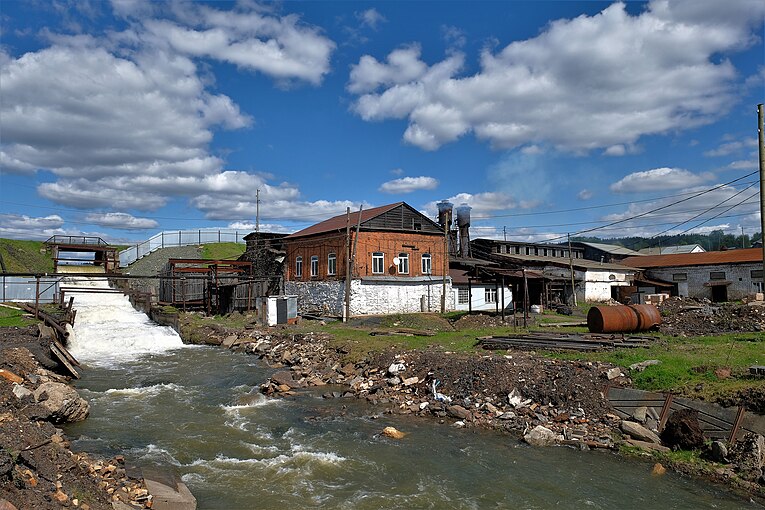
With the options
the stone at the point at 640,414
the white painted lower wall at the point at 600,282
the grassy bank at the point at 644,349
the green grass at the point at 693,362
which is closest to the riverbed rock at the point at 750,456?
the grassy bank at the point at 644,349

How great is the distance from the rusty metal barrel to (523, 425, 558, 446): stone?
11.4 metres

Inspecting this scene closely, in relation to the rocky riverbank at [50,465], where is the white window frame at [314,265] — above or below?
above

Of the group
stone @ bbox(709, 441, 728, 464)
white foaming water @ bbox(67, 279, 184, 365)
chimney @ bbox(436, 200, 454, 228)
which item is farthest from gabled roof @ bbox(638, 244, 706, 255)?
stone @ bbox(709, 441, 728, 464)

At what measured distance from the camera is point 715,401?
11.7 meters

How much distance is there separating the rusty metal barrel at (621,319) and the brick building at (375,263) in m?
15.6

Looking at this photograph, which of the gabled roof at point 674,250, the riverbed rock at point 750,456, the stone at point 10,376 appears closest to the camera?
the riverbed rock at point 750,456

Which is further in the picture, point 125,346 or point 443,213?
point 443,213

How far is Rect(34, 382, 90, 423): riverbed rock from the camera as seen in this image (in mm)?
12445

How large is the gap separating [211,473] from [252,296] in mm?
30994

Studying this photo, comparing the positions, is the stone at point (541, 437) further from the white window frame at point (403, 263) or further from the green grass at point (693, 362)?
the white window frame at point (403, 263)

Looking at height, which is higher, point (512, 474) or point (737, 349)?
point (737, 349)

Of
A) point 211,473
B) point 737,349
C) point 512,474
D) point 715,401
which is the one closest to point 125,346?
point 211,473

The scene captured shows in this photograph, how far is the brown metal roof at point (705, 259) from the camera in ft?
147

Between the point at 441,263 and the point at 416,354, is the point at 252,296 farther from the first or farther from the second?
the point at 416,354
